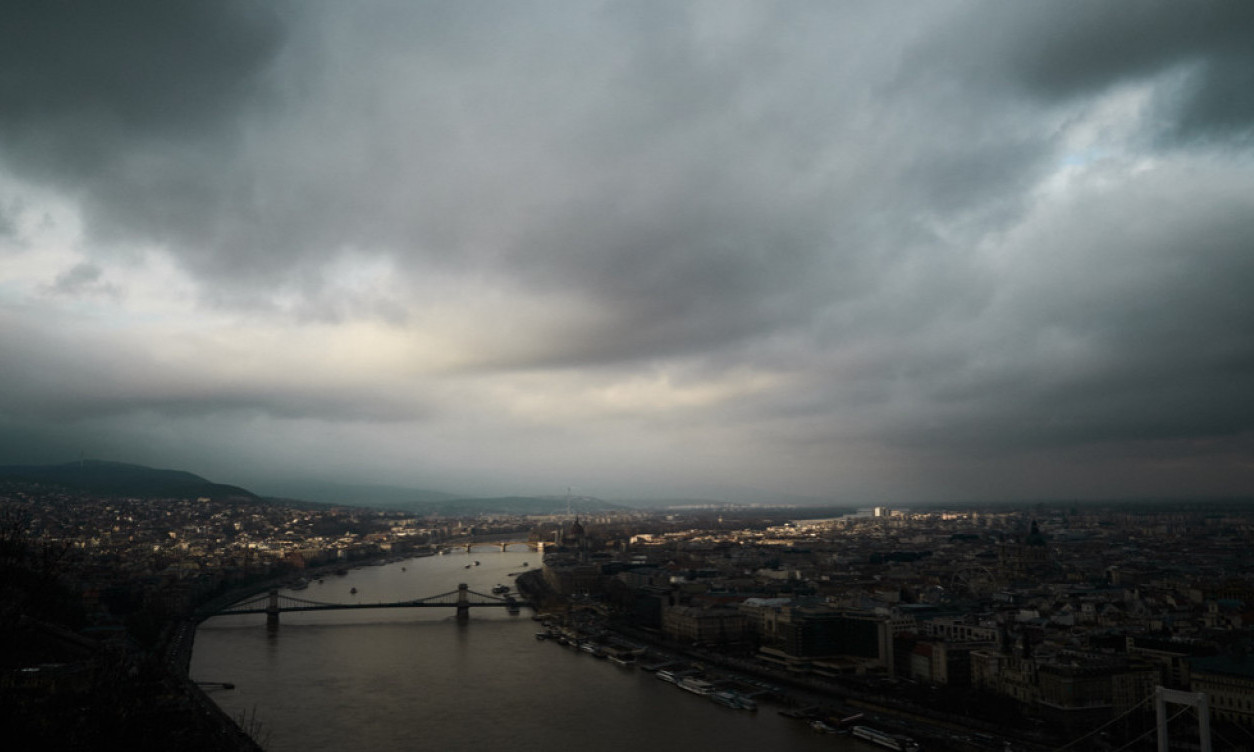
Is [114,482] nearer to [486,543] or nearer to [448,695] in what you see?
[486,543]

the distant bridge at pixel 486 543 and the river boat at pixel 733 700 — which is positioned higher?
the river boat at pixel 733 700

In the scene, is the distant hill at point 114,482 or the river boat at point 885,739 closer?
the river boat at point 885,739

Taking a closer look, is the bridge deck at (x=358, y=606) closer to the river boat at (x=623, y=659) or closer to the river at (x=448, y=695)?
the river at (x=448, y=695)

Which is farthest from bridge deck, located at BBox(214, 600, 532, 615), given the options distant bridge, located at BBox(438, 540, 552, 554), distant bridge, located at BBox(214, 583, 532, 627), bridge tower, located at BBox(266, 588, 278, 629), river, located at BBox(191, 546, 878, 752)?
distant bridge, located at BBox(438, 540, 552, 554)

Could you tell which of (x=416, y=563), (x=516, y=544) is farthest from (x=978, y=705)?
(x=516, y=544)

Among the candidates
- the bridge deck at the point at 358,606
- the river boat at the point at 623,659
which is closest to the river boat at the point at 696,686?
the river boat at the point at 623,659

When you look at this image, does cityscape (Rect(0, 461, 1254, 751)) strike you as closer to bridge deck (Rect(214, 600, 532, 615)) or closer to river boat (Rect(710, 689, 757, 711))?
river boat (Rect(710, 689, 757, 711))
